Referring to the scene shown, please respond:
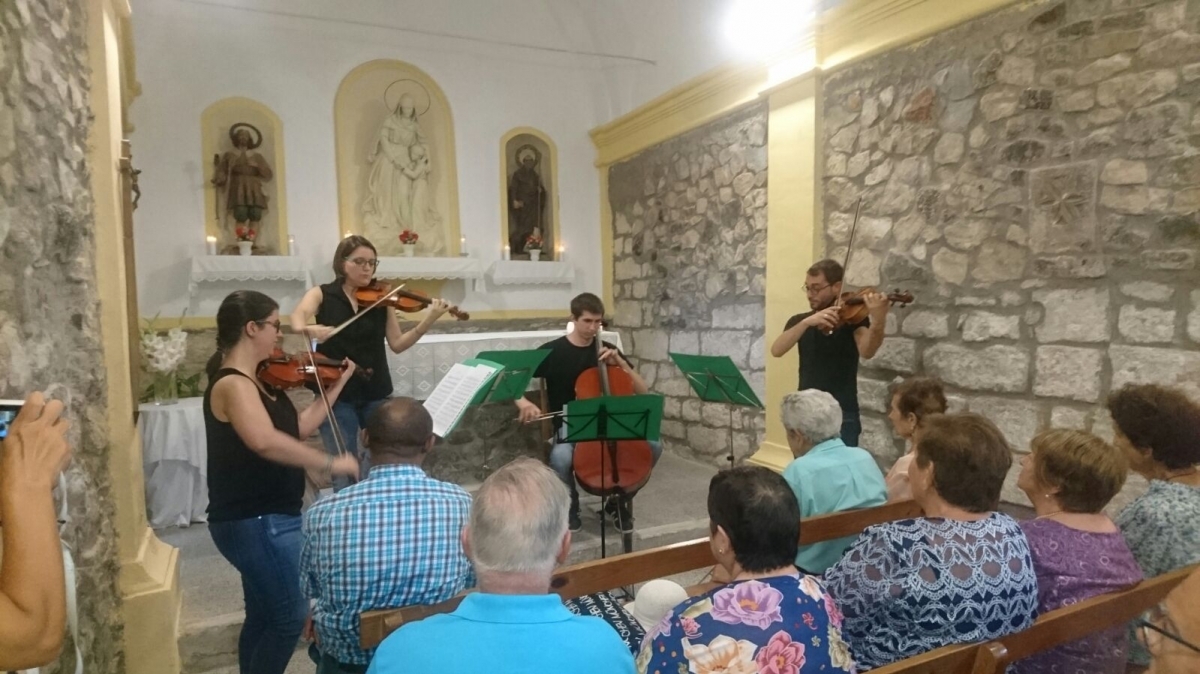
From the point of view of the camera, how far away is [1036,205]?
2.96m

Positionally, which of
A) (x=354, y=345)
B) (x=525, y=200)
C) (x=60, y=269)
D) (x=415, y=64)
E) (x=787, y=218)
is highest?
(x=415, y=64)

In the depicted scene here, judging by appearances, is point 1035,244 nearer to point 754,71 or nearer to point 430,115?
point 754,71

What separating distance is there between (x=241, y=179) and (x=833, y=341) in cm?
462

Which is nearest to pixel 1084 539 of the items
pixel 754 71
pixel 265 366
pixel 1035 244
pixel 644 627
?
pixel 644 627

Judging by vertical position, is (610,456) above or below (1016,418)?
below

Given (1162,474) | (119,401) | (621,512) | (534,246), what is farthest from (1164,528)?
(534,246)

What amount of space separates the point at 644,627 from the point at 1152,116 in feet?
8.66

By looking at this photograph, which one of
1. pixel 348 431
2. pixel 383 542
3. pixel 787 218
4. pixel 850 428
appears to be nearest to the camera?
pixel 383 542

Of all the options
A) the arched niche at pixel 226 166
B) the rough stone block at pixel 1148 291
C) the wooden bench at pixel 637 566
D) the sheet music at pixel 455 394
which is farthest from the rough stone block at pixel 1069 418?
the arched niche at pixel 226 166

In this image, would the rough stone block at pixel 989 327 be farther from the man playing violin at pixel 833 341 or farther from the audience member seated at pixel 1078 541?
the audience member seated at pixel 1078 541

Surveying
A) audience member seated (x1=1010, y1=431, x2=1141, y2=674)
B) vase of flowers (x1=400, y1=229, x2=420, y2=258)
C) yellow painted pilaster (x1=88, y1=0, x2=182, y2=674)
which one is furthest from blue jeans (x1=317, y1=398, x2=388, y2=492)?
vase of flowers (x1=400, y1=229, x2=420, y2=258)

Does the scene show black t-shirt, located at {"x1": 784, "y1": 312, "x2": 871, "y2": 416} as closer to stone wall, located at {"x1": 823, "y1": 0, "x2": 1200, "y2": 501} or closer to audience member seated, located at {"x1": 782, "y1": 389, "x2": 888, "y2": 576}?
stone wall, located at {"x1": 823, "y1": 0, "x2": 1200, "y2": 501}

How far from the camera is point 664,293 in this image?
5750mm

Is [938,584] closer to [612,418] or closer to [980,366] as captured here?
[612,418]
